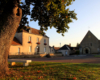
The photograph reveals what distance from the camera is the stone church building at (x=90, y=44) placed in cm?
4591

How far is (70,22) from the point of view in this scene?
422 inches

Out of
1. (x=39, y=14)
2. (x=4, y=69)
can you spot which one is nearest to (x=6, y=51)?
(x=4, y=69)

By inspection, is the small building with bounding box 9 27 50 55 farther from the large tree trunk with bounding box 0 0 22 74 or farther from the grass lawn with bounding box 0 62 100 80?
the large tree trunk with bounding box 0 0 22 74

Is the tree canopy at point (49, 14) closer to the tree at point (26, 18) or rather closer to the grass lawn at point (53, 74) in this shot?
the tree at point (26, 18)

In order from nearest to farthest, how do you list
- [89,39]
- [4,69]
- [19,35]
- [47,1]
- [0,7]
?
1. [4,69]
2. [0,7]
3. [47,1]
4. [19,35]
5. [89,39]

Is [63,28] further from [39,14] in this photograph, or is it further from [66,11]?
[39,14]

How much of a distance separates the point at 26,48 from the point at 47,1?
24.4 m

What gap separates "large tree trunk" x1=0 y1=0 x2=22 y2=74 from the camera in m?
6.45

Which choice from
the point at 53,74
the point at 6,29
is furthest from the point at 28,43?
the point at 53,74

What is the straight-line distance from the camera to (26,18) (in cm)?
1162

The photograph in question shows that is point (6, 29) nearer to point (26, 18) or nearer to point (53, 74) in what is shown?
point (53, 74)

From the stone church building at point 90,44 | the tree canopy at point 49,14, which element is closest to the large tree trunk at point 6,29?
the tree canopy at point 49,14

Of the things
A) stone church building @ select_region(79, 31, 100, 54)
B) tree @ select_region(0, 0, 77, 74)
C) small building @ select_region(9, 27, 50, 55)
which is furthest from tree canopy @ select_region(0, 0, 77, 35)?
stone church building @ select_region(79, 31, 100, 54)

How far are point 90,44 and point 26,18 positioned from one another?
4020 centimetres
